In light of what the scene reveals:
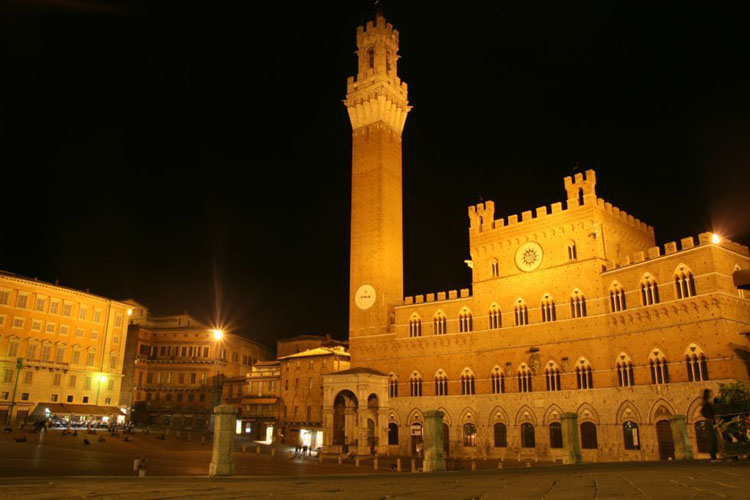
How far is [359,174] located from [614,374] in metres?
27.3

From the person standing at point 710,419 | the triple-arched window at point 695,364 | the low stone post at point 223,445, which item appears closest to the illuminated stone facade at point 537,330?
the triple-arched window at point 695,364

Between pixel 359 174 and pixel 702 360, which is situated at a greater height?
pixel 359 174

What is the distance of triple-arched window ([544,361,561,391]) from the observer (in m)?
38.8

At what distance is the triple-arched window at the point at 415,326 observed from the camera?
47219 mm

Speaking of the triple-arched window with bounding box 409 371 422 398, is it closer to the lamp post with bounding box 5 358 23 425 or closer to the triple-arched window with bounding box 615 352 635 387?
the triple-arched window with bounding box 615 352 635 387

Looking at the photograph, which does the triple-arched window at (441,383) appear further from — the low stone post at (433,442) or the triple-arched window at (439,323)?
the low stone post at (433,442)

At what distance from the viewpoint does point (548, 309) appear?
1580 inches

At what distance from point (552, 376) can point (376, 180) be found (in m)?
22.2

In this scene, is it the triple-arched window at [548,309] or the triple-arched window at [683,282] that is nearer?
the triple-arched window at [683,282]

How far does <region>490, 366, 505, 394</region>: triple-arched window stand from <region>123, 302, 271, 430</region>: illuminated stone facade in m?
36.2

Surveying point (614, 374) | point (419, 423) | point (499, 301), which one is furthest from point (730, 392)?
point (419, 423)

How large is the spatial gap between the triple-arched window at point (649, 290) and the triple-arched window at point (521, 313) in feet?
26.8

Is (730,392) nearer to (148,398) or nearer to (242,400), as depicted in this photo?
(242,400)

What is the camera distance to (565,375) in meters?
38.2
